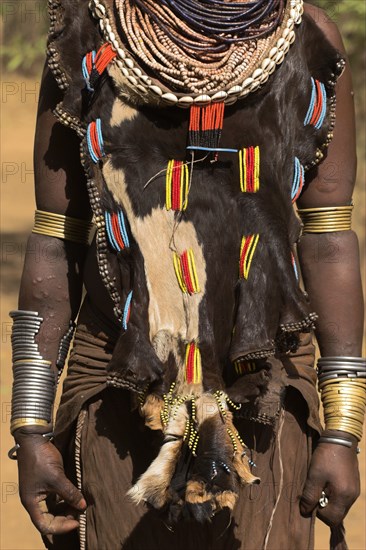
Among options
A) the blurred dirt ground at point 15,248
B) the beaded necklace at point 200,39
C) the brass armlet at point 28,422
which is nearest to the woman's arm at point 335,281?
the beaded necklace at point 200,39

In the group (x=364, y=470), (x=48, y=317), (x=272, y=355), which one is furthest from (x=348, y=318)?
(x=364, y=470)

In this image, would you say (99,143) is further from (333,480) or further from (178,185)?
(333,480)

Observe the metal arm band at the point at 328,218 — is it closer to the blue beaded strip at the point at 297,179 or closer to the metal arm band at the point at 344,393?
the blue beaded strip at the point at 297,179

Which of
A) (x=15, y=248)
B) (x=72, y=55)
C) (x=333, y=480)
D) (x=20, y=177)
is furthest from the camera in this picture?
(x=20, y=177)

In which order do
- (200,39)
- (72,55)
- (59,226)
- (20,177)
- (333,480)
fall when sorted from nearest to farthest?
(200,39)
(72,55)
(333,480)
(59,226)
(20,177)

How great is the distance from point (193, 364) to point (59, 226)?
23.0 inches

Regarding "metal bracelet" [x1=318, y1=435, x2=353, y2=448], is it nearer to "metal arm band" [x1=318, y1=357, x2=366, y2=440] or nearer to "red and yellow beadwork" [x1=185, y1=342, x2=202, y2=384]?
"metal arm band" [x1=318, y1=357, x2=366, y2=440]

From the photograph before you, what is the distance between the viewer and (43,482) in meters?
3.56

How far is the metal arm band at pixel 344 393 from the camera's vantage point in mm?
3562

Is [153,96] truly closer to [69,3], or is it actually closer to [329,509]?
[69,3]

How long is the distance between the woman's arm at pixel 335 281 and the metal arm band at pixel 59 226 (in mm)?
598

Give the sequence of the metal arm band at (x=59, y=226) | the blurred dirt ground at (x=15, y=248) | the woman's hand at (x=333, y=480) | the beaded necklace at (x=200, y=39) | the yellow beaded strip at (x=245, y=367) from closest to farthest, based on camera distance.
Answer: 1. the beaded necklace at (x=200, y=39)
2. the yellow beaded strip at (x=245, y=367)
3. the woman's hand at (x=333, y=480)
4. the metal arm band at (x=59, y=226)
5. the blurred dirt ground at (x=15, y=248)

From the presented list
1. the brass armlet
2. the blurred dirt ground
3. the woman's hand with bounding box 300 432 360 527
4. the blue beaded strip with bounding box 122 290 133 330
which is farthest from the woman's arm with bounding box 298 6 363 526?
the blurred dirt ground

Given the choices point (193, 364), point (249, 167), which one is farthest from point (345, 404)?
point (249, 167)
